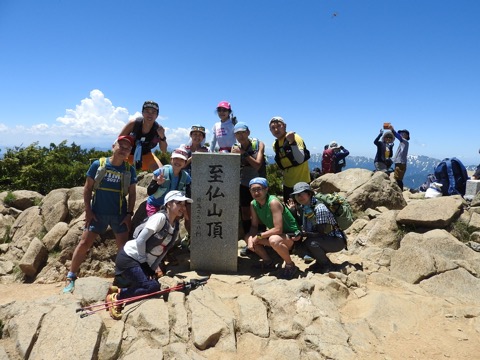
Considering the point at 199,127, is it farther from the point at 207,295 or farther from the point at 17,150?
the point at 17,150

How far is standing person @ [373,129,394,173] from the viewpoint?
12.1 meters

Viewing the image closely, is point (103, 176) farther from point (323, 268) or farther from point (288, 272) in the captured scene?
point (323, 268)

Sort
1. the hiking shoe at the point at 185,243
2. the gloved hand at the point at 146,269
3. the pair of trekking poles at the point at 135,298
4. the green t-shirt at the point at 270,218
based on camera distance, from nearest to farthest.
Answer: the pair of trekking poles at the point at 135,298 → the gloved hand at the point at 146,269 → the green t-shirt at the point at 270,218 → the hiking shoe at the point at 185,243

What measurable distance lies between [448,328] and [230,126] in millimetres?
5384

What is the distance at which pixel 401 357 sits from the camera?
4.08 m

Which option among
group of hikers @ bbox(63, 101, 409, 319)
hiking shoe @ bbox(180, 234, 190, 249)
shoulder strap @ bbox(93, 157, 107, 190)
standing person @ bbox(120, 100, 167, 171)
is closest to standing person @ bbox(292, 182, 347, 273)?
group of hikers @ bbox(63, 101, 409, 319)

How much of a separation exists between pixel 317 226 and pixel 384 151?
8.03 m

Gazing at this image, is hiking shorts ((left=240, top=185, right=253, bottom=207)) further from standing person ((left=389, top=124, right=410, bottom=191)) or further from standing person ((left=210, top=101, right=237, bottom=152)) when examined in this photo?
standing person ((left=389, top=124, right=410, bottom=191))

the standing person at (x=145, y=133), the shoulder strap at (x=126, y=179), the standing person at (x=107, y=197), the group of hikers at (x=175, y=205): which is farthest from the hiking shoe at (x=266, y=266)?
the standing person at (x=145, y=133)

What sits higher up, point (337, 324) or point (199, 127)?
point (199, 127)

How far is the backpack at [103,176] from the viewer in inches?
232

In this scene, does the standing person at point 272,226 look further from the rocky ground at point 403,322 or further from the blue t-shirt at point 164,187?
the blue t-shirt at point 164,187

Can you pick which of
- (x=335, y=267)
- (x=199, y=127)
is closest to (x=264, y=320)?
(x=335, y=267)

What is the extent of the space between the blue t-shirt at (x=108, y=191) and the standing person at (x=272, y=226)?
2539 millimetres
